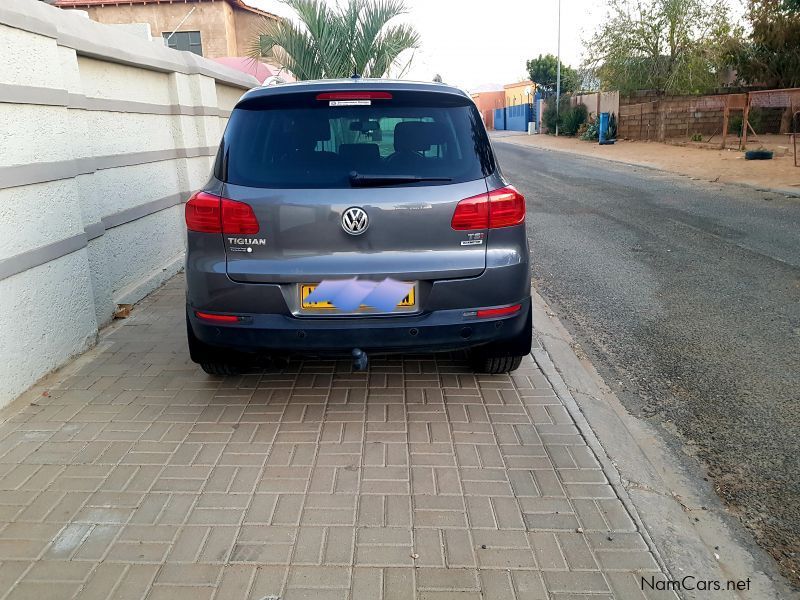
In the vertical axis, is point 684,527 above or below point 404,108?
below

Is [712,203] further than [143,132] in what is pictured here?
Yes

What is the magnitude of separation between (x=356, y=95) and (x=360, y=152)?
31cm

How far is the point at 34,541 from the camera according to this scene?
2740 millimetres

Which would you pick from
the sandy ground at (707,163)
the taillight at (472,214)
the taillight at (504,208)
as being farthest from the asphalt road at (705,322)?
the sandy ground at (707,163)

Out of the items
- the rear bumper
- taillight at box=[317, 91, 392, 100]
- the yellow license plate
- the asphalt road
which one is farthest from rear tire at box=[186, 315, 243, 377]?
the asphalt road

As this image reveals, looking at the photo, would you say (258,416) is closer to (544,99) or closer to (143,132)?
(143,132)

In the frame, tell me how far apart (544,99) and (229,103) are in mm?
38238

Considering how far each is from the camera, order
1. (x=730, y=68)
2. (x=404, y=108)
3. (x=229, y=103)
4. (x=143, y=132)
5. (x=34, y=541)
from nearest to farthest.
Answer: (x=34, y=541) < (x=404, y=108) < (x=143, y=132) < (x=229, y=103) < (x=730, y=68)

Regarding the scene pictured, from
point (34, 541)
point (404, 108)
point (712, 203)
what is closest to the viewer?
point (34, 541)

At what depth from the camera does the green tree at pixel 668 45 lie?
28203 mm

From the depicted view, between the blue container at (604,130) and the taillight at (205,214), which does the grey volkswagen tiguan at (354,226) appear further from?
the blue container at (604,130)

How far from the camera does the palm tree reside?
1173cm

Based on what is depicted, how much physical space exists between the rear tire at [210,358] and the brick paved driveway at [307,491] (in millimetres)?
105

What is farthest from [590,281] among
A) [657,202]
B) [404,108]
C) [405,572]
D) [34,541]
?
[657,202]
